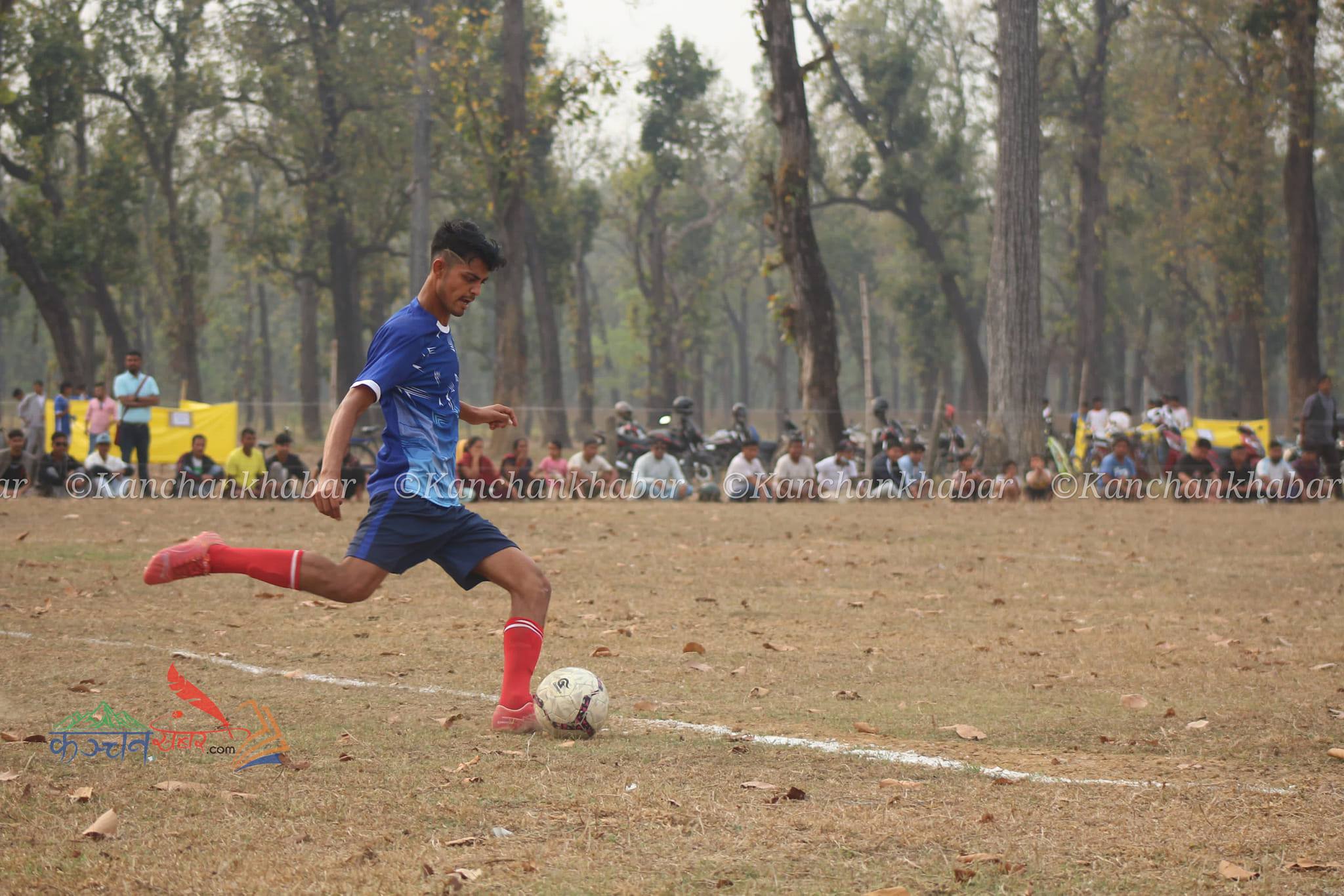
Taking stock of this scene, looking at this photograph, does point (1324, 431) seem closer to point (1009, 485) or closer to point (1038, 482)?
point (1038, 482)

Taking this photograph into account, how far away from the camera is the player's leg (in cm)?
538

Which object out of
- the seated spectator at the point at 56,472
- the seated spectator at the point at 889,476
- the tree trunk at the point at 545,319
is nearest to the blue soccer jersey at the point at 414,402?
the seated spectator at the point at 56,472

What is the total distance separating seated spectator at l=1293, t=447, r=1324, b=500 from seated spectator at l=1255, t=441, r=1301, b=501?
0.23 ft

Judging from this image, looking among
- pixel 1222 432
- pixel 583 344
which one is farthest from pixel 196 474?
pixel 583 344

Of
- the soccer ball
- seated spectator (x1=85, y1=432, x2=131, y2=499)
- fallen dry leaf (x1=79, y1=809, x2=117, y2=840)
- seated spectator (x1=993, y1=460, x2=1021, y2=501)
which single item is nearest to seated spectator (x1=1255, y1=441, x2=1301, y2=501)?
seated spectator (x1=993, y1=460, x2=1021, y2=501)

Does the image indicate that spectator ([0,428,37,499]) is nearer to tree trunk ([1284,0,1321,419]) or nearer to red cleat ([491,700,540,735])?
red cleat ([491,700,540,735])

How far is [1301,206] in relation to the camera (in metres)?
27.0

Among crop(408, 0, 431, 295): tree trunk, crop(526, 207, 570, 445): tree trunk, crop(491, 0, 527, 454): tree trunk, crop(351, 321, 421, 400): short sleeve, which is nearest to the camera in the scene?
crop(351, 321, 421, 400): short sleeve

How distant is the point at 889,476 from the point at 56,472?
476 inches

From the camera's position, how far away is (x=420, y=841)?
12.6 feet

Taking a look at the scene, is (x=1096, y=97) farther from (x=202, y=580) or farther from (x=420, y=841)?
(x=420, y=841)

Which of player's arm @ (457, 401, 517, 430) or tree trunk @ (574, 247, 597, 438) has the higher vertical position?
tree trunk @ (574, 247, 597, 438)

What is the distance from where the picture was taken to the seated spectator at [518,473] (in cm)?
1908

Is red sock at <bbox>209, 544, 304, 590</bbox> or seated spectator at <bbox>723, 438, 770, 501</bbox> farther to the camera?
seated spectator at <bbox>723, 438, 770, 501</bbox>
